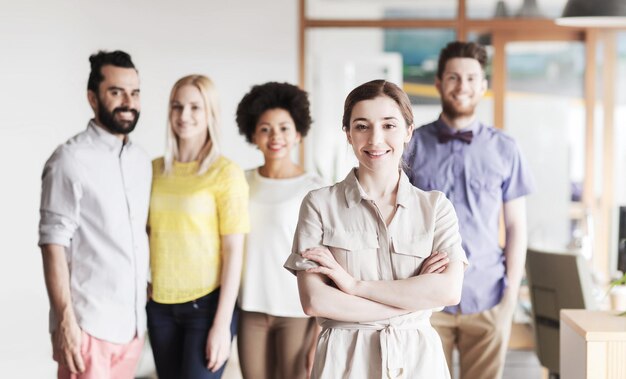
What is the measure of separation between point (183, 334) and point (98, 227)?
0.50 metres

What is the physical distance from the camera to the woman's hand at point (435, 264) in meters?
2.64

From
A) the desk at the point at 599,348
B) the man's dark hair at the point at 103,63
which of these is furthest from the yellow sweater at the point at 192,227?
the desk at the point at 599,348

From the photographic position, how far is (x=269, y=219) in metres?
3.62

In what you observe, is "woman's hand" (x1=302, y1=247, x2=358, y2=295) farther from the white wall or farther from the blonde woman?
the white wall

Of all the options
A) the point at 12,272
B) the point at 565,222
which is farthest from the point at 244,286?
the point at 565,222

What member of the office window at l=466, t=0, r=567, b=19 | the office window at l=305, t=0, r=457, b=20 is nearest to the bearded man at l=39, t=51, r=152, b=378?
the office window at l=305, t=0, r=457, b=20

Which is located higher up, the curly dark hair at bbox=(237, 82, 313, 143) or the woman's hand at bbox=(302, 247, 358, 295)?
the curly dark hair at bbox=(237, 82, 313, 143)

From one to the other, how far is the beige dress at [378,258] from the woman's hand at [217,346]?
2.65 feet

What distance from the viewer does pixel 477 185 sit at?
376 cm

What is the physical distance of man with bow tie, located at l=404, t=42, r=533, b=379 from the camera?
375cm

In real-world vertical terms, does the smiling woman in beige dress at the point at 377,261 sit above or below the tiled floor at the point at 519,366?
above

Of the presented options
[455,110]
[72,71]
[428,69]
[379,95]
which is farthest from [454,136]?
[428,69]

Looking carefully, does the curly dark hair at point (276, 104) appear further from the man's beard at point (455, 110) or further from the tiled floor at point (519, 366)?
the tiled floor at point (519, 366)

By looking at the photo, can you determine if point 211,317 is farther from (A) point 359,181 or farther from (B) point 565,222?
(B) point 565,222
